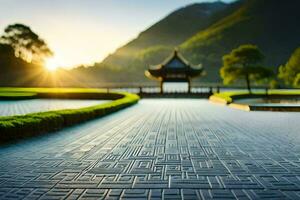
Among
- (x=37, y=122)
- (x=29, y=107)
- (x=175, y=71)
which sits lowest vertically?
(x=29, y=107)

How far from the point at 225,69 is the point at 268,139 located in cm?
3014

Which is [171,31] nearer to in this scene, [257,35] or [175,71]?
[257,35]

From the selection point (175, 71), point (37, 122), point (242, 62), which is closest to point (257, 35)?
point (242, 62)

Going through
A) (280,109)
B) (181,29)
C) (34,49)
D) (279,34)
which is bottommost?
(280,109)

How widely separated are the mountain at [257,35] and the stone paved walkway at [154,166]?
88.0 meters

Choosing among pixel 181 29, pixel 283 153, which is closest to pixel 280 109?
pixel 283 153

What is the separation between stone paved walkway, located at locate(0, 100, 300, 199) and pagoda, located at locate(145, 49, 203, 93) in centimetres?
3054

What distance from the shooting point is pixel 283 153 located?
23.7 ft

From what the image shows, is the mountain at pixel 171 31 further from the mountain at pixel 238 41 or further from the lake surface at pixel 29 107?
the lake surface at pixel 29 107

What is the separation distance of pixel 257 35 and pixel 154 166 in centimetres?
12133

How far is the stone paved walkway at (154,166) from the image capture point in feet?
15.0

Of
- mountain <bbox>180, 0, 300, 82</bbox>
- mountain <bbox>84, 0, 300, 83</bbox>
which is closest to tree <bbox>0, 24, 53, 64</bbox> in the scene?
mountain <bbox>84, 0, 300, 83</bbox>

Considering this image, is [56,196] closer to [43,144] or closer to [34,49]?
[43,144]

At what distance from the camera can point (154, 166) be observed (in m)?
6.05
